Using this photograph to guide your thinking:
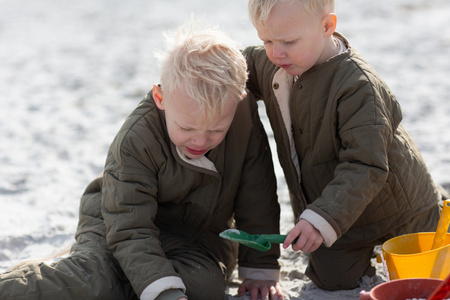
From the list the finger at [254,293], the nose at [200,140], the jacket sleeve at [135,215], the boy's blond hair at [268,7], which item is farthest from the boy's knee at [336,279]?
the boy's blond hair at [268,7]

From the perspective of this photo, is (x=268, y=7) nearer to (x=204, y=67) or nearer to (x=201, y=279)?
(x=204, y=67)

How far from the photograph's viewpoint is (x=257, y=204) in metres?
2.43

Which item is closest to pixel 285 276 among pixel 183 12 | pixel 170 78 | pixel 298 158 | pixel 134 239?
pixel 298 158

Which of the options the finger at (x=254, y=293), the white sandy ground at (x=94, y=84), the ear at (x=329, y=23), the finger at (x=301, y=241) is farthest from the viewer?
the white sandy ground at (x=94, y=84)

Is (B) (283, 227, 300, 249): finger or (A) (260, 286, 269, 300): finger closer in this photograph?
(B) (283, 227, 300, 249): finger

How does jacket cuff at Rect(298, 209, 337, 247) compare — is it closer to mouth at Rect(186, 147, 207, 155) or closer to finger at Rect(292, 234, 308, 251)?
finger at Rect(292, 234, 308, 251)

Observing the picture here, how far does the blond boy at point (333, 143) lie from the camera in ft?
6.77

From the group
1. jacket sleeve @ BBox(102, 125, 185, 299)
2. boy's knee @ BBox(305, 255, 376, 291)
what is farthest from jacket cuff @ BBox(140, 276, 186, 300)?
boy's knee @ BBox(305, 255, 376, 291)

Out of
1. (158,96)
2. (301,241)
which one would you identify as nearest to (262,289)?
(301,241)

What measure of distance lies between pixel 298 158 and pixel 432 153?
1448 mm

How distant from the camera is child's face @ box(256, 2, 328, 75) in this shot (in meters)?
2.07

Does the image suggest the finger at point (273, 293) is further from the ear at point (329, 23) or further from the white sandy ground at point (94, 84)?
the ear at point (329, 23)

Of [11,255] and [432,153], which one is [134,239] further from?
[432,153]

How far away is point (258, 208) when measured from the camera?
2.43 meters
